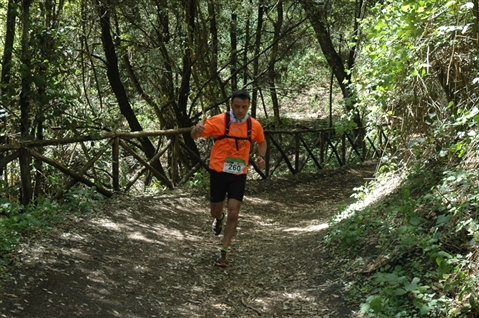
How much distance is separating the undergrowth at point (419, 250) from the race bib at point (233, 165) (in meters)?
1.29

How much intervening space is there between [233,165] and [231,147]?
20 cm

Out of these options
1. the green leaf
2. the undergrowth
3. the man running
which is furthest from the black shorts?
the green leaf

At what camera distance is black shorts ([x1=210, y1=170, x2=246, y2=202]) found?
18.7 feet

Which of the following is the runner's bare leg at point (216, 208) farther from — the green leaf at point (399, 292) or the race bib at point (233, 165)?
the green leaf at point (399, 292)

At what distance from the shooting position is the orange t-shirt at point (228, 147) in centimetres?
559

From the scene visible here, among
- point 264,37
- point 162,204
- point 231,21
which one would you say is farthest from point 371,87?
point 264,37

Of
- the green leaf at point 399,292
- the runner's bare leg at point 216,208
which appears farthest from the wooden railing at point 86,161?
the green leaf at point 399,292

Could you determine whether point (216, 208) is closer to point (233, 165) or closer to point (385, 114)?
point (233, 165)

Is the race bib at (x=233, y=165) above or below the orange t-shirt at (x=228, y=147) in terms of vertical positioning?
below

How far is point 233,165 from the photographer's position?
5.65 meters

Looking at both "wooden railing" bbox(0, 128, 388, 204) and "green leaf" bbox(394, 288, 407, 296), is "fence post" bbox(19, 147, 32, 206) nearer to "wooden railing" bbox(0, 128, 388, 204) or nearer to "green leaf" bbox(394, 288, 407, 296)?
"wooden railing" bbox(0, 128, 388, 204)

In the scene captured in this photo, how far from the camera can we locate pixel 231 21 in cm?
1395

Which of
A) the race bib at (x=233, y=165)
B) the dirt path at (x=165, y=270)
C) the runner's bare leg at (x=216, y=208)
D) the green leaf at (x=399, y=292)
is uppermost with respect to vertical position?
the race bib at (x=233, y=165)

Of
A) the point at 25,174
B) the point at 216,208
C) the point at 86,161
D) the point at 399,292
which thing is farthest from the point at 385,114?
the point at 86,161
